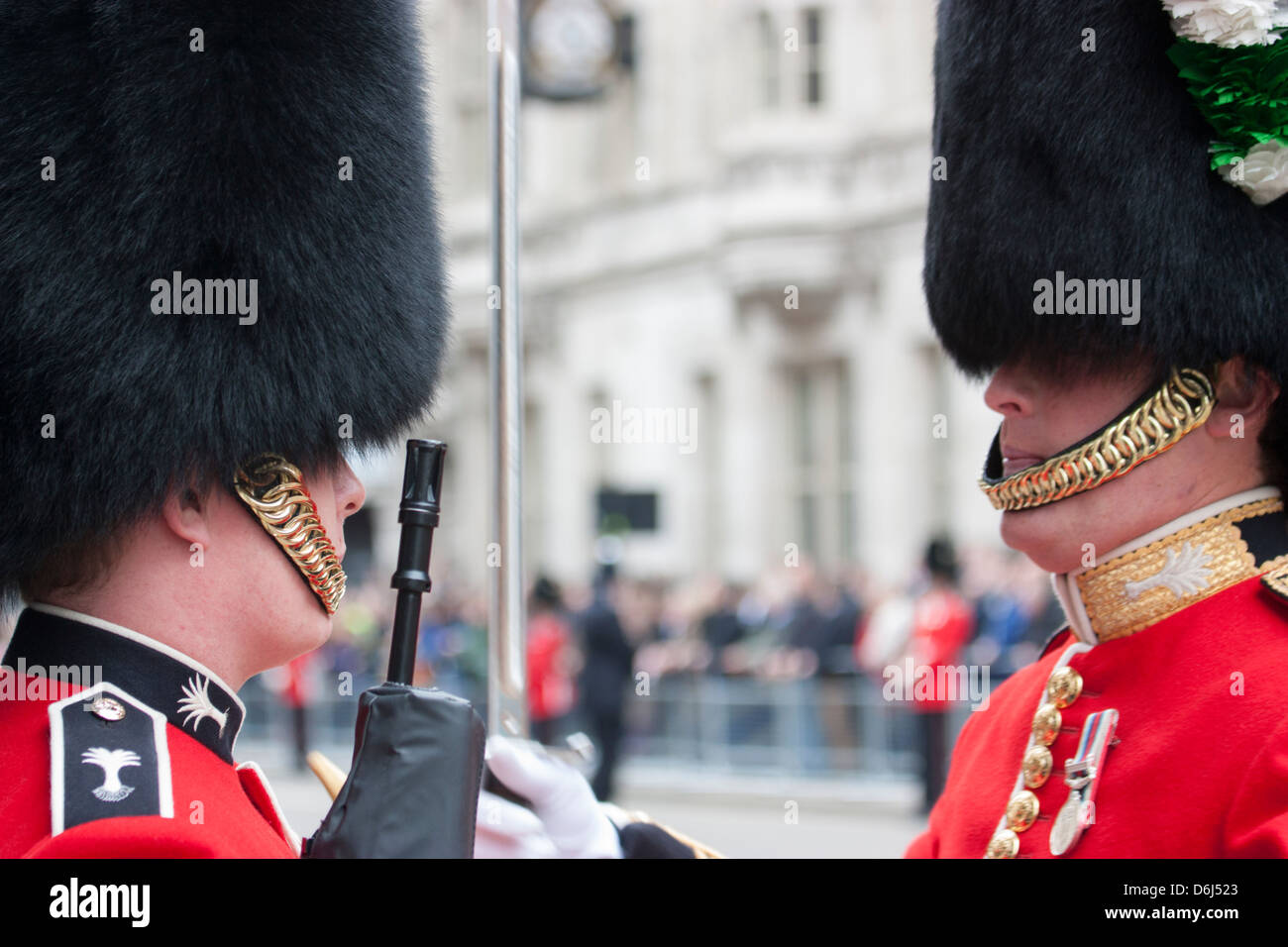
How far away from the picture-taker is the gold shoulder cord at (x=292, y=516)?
2.26 metres

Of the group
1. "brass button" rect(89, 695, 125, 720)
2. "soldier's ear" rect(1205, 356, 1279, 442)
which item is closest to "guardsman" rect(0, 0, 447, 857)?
"brass button" rect(89, 695, 125, 720)

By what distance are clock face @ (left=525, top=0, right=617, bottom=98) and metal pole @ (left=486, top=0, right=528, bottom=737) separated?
11830 millimetres

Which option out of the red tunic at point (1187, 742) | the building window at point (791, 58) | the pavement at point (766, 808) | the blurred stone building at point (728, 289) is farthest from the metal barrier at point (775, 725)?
the building window at point (791, 58)

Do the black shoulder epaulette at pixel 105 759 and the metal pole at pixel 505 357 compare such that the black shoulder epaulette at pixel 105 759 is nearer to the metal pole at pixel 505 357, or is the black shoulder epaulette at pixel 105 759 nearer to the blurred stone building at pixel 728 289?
the metal pole at pixel 505 357

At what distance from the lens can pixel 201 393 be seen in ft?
7.61

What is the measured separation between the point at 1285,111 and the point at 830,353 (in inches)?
590

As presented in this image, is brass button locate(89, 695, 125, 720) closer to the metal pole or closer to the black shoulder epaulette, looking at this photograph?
the black shoulder epaulette

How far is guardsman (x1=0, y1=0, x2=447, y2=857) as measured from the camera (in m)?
2.17

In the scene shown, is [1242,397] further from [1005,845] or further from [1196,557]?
[1005,845]

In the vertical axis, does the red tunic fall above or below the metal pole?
below

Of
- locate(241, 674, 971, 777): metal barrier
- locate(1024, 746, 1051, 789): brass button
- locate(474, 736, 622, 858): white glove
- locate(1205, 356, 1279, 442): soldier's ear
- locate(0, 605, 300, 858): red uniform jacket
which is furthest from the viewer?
locate(241, 674, 971, 777): metal barrier

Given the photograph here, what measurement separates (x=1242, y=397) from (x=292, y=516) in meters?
1.40

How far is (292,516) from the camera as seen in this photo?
89.5 inches
